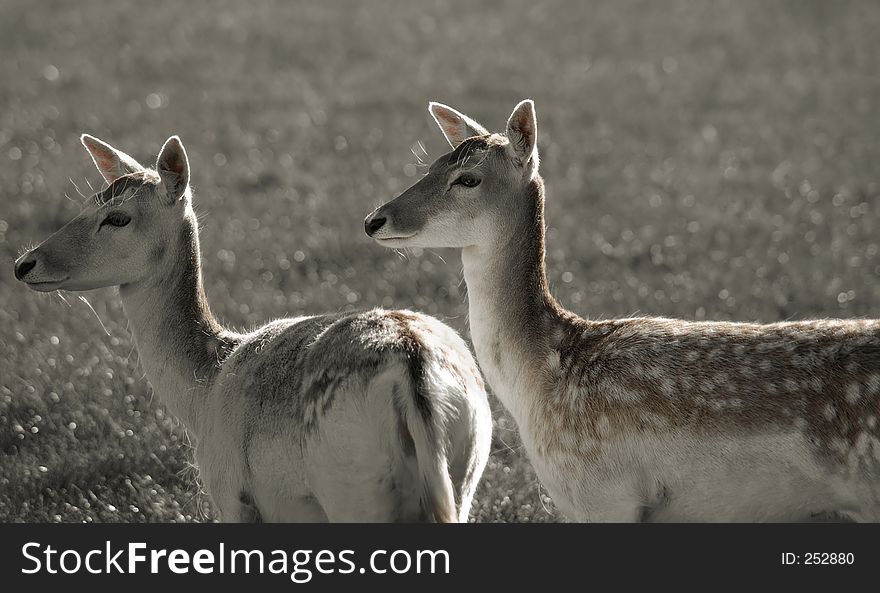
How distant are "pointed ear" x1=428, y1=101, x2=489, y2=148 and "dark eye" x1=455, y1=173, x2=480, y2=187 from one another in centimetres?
51

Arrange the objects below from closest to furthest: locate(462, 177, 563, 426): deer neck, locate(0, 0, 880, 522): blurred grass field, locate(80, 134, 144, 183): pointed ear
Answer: locate(462, 177, 563, 426): deer neck
locate(80, 134, 144, 183): pointed ear
locate(0, 0, 880, 522): blurred grass field

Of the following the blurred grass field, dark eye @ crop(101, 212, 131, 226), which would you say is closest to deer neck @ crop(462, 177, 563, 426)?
the blurred grass field

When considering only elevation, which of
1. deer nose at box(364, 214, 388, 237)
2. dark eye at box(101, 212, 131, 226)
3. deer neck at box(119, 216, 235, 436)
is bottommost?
deer neck at box(119, 216, 235, 436)

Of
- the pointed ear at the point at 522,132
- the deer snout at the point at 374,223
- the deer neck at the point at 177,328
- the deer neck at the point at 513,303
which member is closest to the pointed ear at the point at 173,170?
the deer neck at the point at 177,328

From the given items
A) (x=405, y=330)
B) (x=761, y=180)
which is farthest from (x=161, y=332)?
(x=761, y=180)

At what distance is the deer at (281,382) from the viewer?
4.79m

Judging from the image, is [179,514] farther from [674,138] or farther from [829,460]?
[674,138]

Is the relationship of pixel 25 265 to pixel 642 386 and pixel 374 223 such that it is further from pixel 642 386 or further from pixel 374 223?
pixel 642 386

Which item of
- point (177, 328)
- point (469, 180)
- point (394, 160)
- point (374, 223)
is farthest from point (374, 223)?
point (394, 160)

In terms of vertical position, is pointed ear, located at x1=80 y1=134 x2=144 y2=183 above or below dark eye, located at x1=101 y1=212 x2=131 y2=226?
above

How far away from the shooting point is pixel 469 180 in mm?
5691

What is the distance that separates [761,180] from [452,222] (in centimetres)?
753

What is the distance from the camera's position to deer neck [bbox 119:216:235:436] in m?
5.76

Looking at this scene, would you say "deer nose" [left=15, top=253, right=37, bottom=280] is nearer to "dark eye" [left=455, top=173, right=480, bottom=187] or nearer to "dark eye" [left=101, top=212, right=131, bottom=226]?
"dark eye" [left=101, top=212, right=131, bottom=226]
